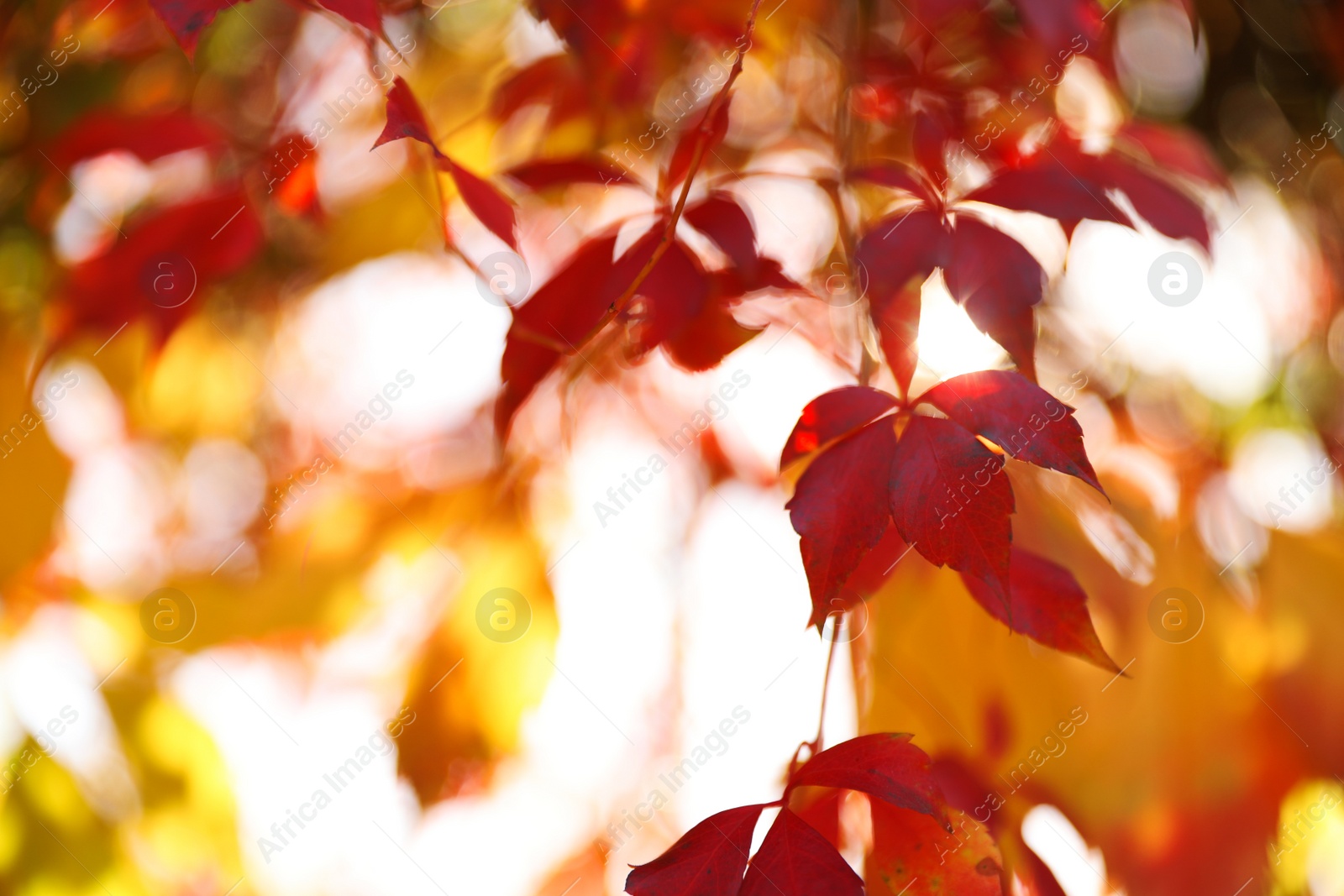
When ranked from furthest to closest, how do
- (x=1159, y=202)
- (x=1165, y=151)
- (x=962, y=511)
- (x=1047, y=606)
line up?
1. (x=1165, y=151)
2. (x=1159, y=202)
3. (x=1047, y=606)
4. (x=962, y=511)

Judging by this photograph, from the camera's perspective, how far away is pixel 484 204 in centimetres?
51

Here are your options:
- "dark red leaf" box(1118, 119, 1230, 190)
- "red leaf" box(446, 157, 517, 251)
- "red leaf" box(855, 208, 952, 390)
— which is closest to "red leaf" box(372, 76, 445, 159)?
"red leaf" box(446, 157, 517, 251)

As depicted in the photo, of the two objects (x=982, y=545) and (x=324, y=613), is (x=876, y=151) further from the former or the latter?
(x=324, y=613)

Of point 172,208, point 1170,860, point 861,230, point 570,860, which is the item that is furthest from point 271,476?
point 1170,860

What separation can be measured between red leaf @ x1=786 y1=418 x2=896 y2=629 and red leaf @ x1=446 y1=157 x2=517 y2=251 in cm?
25

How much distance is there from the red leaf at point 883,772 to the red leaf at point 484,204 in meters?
0.34

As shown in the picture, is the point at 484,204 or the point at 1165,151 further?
the point at 1165,151

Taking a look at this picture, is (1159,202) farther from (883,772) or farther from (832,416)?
(883,772)

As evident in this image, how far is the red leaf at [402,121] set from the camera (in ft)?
1.33
